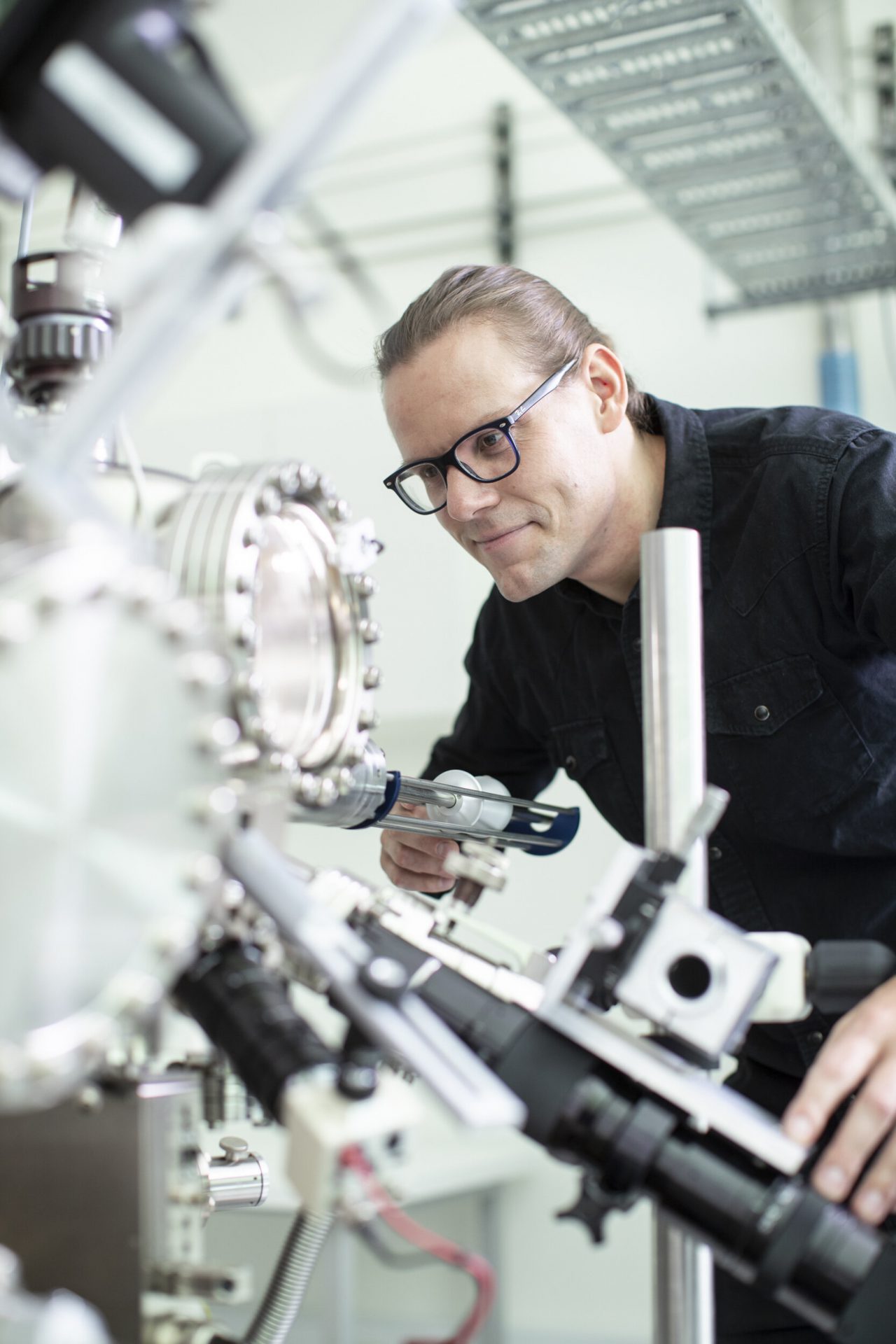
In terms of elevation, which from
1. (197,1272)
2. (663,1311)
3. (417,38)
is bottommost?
(663,1311)

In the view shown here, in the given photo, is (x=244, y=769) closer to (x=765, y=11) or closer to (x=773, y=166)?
(x=765, y=11)

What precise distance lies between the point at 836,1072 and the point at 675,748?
198mm

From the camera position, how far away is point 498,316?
1259 millimetres

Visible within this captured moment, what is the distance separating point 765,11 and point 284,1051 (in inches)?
61.8

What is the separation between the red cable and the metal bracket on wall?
1494 mm

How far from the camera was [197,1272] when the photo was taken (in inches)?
21.8

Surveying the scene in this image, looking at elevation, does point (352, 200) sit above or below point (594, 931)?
above

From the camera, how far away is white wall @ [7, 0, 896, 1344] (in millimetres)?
2678

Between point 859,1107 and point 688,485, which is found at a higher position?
point 688,485

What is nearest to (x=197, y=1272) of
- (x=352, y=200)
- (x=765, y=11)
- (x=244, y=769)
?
(x=244, y=769)

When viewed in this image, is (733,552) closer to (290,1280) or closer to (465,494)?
(465,494)

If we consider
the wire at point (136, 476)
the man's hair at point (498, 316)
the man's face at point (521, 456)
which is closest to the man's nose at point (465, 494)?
the man's face at point (521, 456)

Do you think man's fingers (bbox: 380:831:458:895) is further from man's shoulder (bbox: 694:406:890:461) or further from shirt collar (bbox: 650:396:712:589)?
man's shoulder (bbox: 694:406:890:461)

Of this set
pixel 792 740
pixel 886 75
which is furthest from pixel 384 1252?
pixel 886 75
